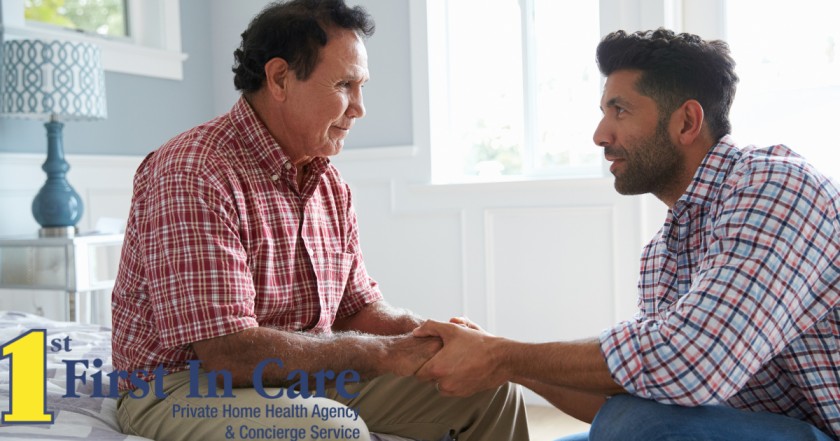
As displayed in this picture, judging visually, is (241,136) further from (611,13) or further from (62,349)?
(611,13)

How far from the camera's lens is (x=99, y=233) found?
126 inches

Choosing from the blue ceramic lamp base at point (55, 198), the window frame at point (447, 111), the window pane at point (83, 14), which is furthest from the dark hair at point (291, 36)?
the window pane at point (83, 14)

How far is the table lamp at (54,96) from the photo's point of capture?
3012 mm

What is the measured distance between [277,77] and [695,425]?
Answer: 1053 millimetres

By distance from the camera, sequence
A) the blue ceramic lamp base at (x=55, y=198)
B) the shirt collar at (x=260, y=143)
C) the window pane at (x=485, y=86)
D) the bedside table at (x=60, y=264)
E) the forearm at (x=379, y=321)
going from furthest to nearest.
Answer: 1. the window pane at (x=485, y=86)
2. the blue ceramic lamp base at (x=55, y=198)
3. the bedside table at (x=60, y=264)
4. the forearm at (x=379, y=321)
5. the shirt collar at (x=260, y=143)

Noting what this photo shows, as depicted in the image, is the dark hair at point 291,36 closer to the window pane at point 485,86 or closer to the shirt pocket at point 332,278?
the shirt pocket at point 332,278

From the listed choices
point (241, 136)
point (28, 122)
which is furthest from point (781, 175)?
point (28, 122)

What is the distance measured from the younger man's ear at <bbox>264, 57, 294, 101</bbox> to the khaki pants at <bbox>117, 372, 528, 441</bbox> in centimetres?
60

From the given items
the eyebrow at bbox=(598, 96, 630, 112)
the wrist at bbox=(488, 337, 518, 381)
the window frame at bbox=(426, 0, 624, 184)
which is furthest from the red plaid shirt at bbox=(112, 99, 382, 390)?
the window frame at bbox=(426, 0, 624, 184)

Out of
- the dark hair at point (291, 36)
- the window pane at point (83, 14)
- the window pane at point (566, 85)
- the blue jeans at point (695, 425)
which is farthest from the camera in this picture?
the window pane at point (566, 85)

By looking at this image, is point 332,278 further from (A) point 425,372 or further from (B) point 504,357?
(B) point 504,357

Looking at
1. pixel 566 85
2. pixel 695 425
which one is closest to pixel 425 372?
pixel 695 425

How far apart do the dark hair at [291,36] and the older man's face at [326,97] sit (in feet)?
0.07

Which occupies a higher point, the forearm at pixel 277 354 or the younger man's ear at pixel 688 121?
the younger man's ear at pixel 688 121
